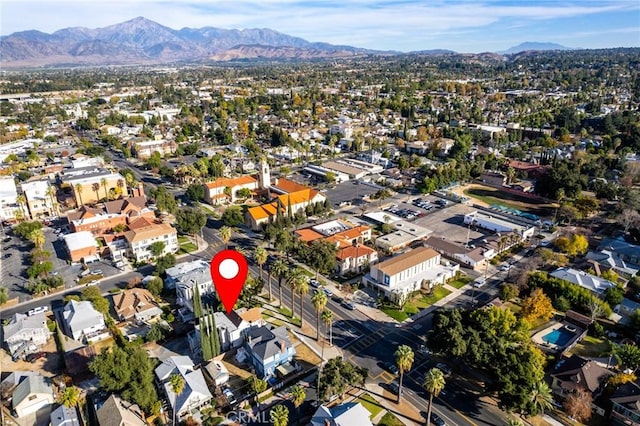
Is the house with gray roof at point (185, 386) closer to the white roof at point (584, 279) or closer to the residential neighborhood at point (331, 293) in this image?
the residential neighborhood at point (331, 293)

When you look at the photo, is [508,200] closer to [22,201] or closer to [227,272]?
[227,272]

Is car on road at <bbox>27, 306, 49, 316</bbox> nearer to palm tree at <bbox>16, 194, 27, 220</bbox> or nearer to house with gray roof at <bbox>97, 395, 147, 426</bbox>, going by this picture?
house with gray roof at <bbox>97, 395, 147, 426</bbox>

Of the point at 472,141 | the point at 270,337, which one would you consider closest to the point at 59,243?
the point at 270,337

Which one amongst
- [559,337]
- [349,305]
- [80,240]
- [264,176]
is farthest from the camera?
[264,176]

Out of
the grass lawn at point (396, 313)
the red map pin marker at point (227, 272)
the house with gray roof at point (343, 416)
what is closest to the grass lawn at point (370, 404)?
the house with gray roof at point (343, 416)

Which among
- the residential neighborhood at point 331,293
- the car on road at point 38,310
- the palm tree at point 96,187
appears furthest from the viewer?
the palm tree at point 96,187

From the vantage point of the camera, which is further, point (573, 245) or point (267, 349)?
point (573, 245)

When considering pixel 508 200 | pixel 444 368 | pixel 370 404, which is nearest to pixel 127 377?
pixel 370 404
